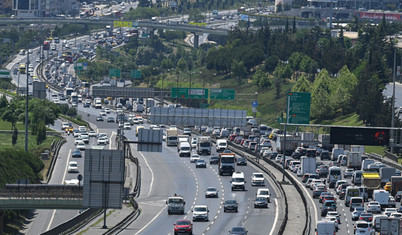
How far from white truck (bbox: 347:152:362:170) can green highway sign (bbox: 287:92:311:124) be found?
259 inches

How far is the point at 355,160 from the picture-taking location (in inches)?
4850

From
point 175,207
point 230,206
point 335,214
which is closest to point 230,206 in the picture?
point 230,206

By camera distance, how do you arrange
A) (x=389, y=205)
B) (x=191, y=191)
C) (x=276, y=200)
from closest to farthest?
(x=389, y=205) → (x=276, y=200) → (x=191, y=191)

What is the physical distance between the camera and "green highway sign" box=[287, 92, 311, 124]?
121125 millimetres

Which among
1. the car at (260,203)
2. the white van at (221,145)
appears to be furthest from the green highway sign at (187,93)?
the car at (260,203)

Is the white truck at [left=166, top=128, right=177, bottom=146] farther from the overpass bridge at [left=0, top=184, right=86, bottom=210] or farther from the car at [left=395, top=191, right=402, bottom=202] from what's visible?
the overpass bridge at [left=0, top=184, right=86, bottom=210]

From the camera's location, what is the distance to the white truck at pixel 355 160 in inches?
4845

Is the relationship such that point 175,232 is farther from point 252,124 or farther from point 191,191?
point 252,124

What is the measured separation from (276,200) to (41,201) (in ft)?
90.4

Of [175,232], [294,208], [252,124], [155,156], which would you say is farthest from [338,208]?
[252,124]

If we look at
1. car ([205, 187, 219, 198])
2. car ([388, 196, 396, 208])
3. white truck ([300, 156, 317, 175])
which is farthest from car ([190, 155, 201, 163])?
car ([388, 196, 396, 208])

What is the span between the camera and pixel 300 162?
124 m

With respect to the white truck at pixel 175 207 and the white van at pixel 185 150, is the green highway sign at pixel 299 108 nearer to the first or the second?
the white van at pixel 185 150

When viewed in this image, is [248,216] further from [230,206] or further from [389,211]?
[389,211]
